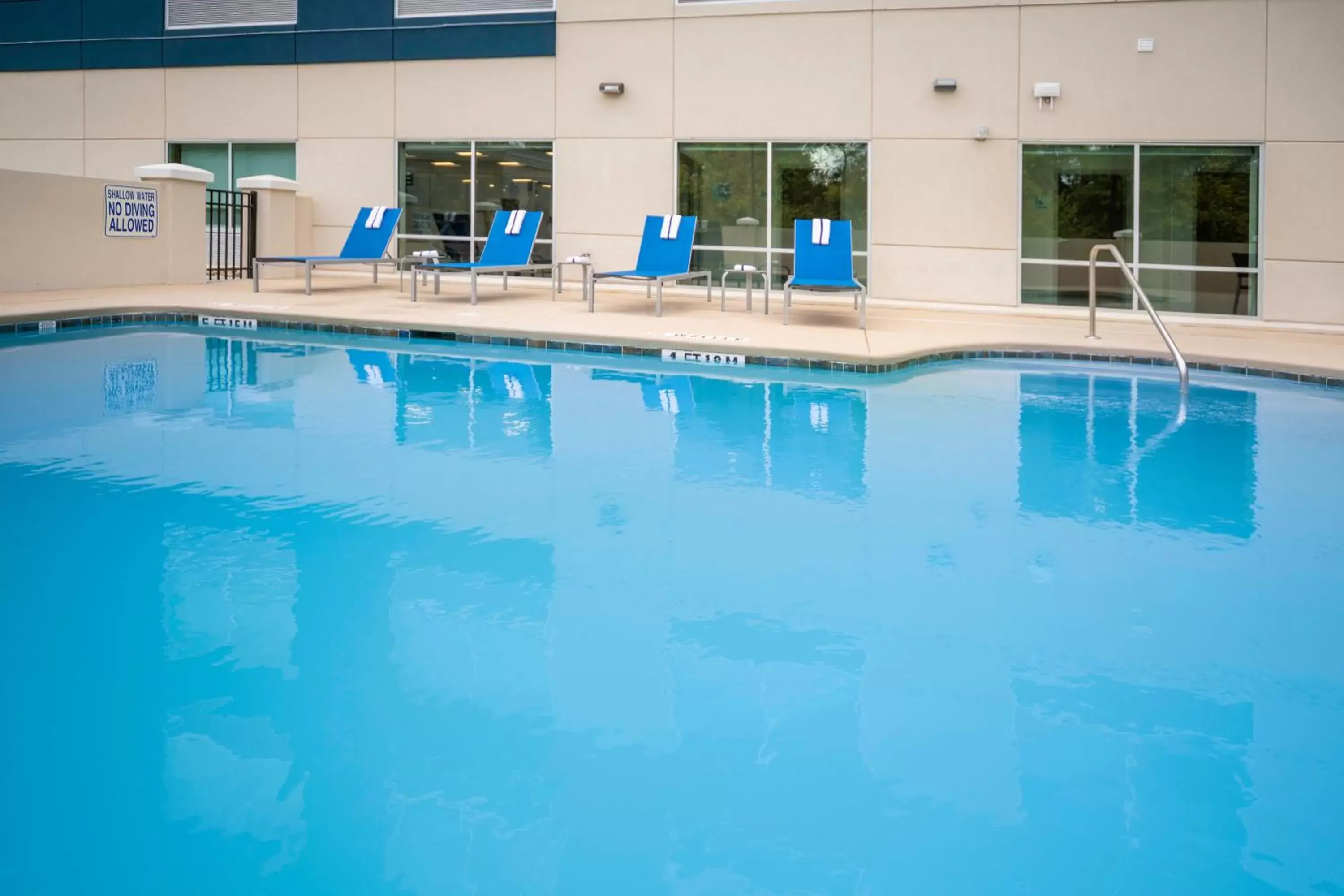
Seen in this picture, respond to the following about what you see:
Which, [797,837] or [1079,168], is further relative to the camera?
[1079,168]

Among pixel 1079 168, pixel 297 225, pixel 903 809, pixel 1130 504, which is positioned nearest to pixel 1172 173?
pixel 1079 168

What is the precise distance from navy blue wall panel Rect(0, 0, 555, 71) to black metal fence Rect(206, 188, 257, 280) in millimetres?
1896

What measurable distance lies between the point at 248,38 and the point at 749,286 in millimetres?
7794

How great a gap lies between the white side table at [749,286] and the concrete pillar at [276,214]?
212 inches

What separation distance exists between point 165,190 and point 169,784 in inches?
486

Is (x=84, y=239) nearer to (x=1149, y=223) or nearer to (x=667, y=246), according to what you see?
(x=667, y=246)

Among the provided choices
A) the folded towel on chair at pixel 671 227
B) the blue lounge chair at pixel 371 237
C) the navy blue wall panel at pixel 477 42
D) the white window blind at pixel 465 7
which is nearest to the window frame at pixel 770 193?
the folded towel on chair at pixel 671 227

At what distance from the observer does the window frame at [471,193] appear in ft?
46.2

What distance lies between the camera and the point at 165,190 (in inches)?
518

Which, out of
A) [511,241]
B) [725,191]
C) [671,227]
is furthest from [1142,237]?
[511,241]

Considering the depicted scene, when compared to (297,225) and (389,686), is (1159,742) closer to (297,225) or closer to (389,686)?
(389,686)

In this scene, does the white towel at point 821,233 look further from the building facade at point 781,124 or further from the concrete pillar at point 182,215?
the concrete pillar at point 182,215

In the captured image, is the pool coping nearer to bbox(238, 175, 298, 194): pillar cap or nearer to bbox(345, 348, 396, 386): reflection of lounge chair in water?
bbox(345, 348, 396, 386): reflection of lounge chair in water

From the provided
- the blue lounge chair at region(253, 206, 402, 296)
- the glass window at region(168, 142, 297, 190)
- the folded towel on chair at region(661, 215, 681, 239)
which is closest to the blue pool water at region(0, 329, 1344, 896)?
the folded towel on chair at region(661, 215, 681, 239)
